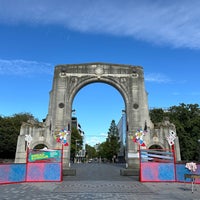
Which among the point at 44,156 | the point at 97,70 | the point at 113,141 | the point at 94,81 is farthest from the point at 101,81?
the point at 113,141

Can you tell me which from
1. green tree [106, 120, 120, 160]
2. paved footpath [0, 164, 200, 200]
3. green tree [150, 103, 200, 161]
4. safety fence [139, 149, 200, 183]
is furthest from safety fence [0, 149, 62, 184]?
green tree [106, 120, 120, 160]

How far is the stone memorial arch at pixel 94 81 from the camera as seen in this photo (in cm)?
2255

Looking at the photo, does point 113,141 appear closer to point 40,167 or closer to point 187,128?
point 187,128

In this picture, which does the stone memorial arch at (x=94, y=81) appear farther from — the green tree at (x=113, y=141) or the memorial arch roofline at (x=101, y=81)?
the green tree at (x=113, y=141)

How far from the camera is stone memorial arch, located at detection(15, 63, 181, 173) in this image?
74.0ft

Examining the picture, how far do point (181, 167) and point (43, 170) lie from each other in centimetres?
855

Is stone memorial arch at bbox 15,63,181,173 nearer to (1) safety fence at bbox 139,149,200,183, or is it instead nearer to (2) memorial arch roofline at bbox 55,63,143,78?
(2) memorial arch roofline at bbox 55,63,143,78

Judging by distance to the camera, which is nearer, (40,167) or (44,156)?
(40,167)

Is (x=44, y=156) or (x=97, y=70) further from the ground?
(x=97, y=70)

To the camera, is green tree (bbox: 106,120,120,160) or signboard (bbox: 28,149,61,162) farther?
green tree (bbox: 106,120,120,160)

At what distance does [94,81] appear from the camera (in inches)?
965

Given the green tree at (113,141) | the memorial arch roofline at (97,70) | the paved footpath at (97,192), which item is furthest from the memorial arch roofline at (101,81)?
the green tree at (113,141)

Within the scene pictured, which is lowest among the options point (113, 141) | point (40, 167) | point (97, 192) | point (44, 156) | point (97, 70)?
point (97, 192)

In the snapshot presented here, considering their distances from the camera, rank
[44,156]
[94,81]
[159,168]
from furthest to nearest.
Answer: [94,81] < [44,156] < [159,168]
